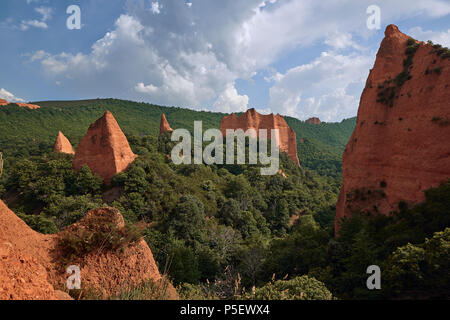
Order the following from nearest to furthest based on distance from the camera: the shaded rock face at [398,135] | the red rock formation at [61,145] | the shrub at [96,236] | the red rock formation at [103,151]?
the shrub at [96,236] → the shaded rock face at [398,135] → the red rock formation at [103,151] → the red rock formation at [61,145]

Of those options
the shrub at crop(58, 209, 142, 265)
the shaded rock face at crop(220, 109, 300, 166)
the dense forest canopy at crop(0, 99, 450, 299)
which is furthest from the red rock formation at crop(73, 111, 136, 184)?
the shaded rock face at crop(220, 109, 300, 166)

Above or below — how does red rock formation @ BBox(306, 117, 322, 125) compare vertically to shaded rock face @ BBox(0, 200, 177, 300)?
above

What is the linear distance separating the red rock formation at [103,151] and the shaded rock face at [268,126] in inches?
1496

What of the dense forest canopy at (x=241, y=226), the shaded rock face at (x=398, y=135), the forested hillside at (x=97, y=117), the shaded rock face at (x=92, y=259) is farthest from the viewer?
the forested hillside at (x=97, y=117)

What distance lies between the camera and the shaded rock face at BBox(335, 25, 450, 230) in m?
12.8

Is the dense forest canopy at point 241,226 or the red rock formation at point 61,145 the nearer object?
the dense forest canopy at point 241,226

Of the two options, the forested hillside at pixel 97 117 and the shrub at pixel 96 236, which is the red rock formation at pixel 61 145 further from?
the shrub at pixel 96 236

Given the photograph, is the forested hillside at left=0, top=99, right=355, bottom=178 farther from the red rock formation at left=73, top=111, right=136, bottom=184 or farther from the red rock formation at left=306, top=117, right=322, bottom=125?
the red rock formation at left=73, top=111, right=136, bottom=184

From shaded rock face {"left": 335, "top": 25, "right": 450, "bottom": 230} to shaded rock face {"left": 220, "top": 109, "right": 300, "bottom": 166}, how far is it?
→ 36059mm

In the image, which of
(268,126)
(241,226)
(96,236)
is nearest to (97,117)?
(268,126)

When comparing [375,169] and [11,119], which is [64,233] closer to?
[375,169]

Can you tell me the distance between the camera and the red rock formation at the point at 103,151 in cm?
1931

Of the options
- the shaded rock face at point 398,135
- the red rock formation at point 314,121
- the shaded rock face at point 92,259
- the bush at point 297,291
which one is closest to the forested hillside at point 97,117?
the red rock formation at point 314,121
